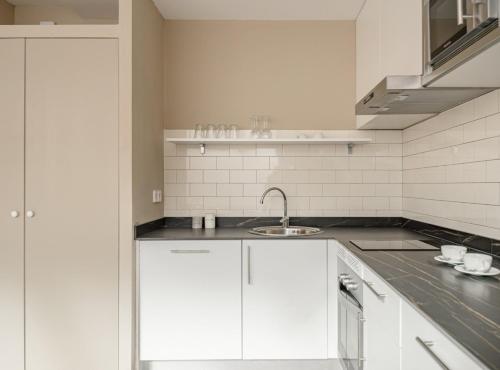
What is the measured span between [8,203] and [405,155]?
2.87 meters

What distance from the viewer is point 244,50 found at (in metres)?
3.16

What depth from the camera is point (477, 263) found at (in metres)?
1.47

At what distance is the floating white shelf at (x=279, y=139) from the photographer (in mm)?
2881

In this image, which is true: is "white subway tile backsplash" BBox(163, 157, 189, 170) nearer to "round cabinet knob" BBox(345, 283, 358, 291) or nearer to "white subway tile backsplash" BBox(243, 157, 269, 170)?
"white subway tile backsplash" BBox(243, 157, 269, 170)

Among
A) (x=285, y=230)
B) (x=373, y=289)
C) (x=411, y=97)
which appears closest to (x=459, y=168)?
(x=411, y=97)

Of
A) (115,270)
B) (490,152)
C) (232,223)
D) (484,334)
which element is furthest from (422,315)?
(232,223)

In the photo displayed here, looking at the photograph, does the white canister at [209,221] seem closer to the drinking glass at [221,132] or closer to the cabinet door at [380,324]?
the drinking glass at [221,132]

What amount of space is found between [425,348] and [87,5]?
3.04 meters

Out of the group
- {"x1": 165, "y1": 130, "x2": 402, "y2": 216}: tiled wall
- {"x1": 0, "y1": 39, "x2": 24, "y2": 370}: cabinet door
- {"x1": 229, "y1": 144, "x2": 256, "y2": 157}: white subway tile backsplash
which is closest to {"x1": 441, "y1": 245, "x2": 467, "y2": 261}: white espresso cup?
{"x1": 165, "y1": 130, "x2": 402, "y2": 216}: tiled wall

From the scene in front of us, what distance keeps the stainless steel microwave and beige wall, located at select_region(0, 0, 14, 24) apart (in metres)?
2.87

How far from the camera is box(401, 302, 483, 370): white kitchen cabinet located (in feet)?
3.05

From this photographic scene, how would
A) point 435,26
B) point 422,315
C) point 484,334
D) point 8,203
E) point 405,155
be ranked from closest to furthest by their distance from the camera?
1. point 484,334
2. point 422,315
3. point 435,26
4. point 8,203
5. point 405,155

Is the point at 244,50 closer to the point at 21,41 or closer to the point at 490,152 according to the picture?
the point at 21,41

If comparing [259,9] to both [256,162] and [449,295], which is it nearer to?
[256,162]
